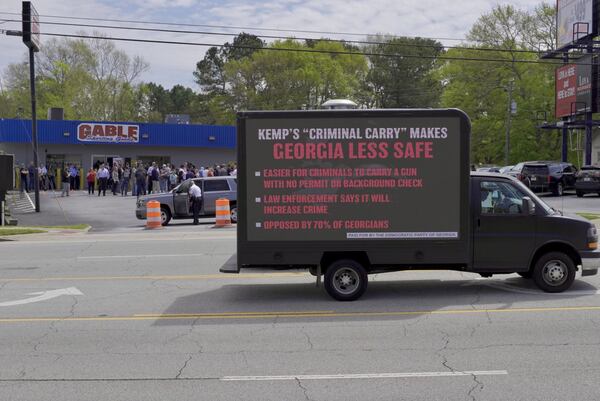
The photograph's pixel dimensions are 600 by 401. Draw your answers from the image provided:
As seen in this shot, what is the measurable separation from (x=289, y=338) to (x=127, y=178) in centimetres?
3240

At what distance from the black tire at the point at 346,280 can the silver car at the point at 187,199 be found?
531 inches

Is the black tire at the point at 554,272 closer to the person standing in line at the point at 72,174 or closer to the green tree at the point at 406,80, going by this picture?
the person standing in line at the point at 72,174

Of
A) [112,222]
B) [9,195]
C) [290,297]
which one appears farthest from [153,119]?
[290,297]

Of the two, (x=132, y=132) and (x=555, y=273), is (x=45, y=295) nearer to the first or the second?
(x=555, y=273)

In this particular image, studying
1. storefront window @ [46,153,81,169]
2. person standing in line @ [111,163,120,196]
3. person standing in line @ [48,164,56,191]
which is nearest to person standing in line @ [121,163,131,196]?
person standing in line @ [111,163,120,196]

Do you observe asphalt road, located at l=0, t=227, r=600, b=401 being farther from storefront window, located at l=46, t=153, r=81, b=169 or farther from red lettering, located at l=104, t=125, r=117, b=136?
storefront window, located at l=46, t=153, r=81, b=169

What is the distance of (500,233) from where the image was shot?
9484 mm

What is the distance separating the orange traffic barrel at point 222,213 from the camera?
21.7m

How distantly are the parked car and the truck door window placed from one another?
2486 centimetres

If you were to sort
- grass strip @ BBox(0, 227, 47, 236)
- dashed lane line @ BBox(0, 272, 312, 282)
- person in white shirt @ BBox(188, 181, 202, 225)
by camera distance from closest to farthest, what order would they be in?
1. dashed lane line @ BBox(0, 272, 312, 282)
2. grass strip @ BBox(0, 227, 47, 236)
3. person in white shirt @ BBox(188, 181, 202, 225)

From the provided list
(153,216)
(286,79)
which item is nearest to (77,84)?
(286,79)

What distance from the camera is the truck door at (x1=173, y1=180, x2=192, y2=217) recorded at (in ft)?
76.0

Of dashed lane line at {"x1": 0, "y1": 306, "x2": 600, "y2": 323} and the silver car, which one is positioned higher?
the silver car

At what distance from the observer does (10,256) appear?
1531 centimetres
